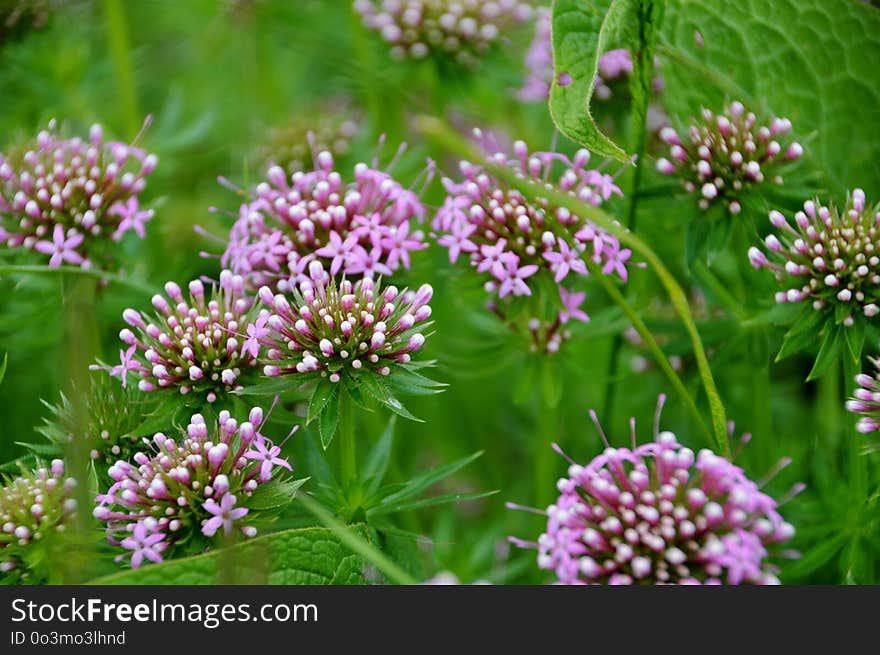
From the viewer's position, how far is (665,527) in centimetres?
183

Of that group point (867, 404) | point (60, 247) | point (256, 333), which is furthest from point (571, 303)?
point (60, 247)

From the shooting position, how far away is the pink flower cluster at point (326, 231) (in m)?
2.35

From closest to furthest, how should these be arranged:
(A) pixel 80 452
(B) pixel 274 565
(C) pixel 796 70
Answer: (A) pixel 80 452, (B) pixel 274 565, (C) pixel 796 70

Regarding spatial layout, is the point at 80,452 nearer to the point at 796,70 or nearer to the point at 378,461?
the point at 378,461

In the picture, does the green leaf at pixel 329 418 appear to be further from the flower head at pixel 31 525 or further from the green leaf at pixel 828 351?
the green leaf at pixel 828 351

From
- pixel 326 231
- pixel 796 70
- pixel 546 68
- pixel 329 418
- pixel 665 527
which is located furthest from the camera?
pixel 546 68

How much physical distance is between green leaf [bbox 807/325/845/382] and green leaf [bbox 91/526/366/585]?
3.64 ft

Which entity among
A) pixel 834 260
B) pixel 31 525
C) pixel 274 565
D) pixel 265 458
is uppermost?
pixel 834 260

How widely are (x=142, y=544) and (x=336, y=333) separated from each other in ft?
1.99

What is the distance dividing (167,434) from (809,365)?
2368 mm

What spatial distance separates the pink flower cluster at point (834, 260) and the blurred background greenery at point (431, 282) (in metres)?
0.21

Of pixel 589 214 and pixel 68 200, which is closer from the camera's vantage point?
pixel 589 214

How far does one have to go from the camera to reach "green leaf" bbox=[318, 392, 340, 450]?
206cm

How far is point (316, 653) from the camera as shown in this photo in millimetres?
1915
